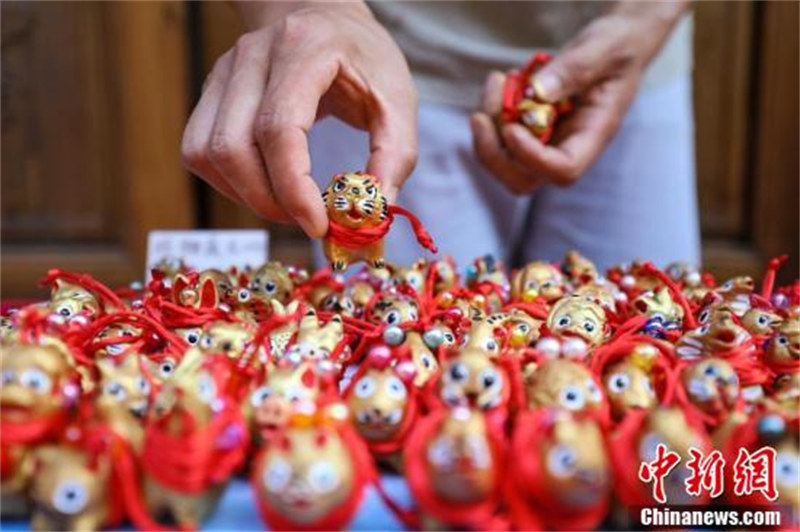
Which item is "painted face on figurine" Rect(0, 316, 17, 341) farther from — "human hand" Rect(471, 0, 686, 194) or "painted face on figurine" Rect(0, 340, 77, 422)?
"human hand" Rect(471, 0, 686, 194)

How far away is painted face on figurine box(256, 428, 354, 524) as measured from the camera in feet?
1.30

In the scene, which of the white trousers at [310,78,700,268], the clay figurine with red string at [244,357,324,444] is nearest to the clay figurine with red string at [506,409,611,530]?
the clay figurine with red string at [244,357,324,444]

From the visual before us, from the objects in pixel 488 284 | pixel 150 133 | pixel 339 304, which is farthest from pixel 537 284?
pixel 150 133

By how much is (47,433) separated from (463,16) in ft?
2.39

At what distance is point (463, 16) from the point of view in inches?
40.8

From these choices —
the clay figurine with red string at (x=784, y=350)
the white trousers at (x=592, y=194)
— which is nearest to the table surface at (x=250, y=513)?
the clay figurine with red string at (x=784, y=350)

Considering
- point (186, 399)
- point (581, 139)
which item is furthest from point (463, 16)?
point (186, 399)

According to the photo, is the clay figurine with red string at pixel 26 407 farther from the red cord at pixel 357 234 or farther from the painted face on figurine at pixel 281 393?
the red cord at pixel 357 234

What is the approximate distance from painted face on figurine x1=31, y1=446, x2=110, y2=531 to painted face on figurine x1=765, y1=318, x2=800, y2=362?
352mm

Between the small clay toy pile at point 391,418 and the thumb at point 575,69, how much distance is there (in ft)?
1.22

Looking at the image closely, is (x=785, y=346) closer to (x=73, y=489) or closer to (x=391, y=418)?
(x=391, y=418)

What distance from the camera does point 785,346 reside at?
1.72 feet

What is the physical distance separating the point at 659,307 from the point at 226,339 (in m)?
0.28

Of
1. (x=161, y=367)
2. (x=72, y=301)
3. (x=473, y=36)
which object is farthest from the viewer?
(x=473, y=36)
